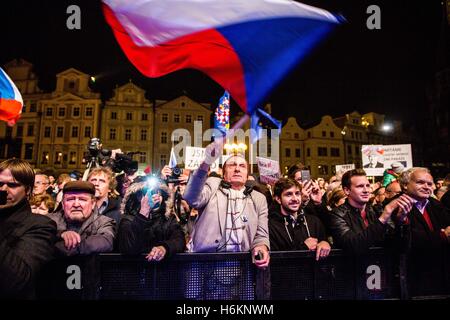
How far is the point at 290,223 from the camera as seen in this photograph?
12.0 ft

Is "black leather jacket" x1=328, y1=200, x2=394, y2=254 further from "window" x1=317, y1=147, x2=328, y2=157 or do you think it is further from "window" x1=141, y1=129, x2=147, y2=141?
"window" x1=317, y1=147, x2=328, y2=157

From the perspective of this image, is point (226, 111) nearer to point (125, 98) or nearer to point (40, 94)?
point (125, 98)

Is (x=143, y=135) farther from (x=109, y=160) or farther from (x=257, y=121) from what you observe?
(x=257, y=121)

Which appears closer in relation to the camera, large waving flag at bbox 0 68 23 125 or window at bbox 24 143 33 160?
large waving flag at bbox 0 68 23 125

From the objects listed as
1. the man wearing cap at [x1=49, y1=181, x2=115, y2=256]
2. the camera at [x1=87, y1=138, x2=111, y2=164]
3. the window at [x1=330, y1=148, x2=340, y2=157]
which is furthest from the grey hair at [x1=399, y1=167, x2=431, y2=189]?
the window at [x1=330, y1=148, x2=340, y2=157]

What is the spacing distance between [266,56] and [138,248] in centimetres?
246

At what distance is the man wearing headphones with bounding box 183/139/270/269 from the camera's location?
3.20m

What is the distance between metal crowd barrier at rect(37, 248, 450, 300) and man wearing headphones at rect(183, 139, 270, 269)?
0.35 m

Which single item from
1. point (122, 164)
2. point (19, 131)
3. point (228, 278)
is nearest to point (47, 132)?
point (19, 131)

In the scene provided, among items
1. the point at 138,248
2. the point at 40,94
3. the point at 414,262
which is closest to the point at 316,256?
the point at 414,262

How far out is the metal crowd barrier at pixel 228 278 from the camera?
8.45 ft

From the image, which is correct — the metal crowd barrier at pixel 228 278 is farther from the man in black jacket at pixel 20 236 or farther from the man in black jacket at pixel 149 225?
the man in black jacket at pixel 20 236

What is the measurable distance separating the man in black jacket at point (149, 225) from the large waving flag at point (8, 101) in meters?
4.49

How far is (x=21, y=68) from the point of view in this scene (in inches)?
1607
